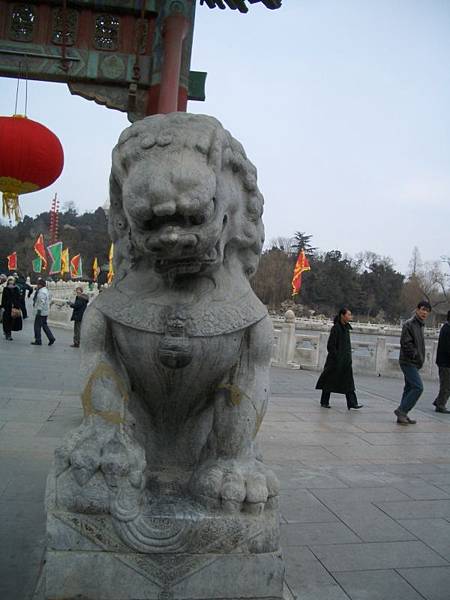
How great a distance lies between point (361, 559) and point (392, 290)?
46.6 m

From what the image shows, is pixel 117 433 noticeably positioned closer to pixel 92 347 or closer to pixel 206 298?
pixel 92 347

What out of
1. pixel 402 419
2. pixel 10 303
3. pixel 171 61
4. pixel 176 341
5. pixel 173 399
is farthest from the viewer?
pixel 10 303

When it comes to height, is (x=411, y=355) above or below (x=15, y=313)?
above

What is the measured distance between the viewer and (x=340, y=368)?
6730mm

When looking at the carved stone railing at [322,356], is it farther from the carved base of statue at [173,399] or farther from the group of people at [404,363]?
the carved base of statue at [173,399]

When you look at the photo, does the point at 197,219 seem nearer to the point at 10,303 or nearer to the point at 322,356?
the point at 322,356

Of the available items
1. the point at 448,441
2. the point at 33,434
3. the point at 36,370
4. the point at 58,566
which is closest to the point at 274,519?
the point at 58,566

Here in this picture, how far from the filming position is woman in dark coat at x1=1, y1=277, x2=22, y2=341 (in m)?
10.4

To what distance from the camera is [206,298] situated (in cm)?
192

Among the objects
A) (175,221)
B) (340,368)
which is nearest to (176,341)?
(175,221)

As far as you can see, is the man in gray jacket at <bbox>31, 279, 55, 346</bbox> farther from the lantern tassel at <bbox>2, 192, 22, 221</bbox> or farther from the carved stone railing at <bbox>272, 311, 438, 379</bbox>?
the lantern tassel at <bbox>2, 192, 22, 221</bbox>

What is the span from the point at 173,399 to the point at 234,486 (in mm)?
402

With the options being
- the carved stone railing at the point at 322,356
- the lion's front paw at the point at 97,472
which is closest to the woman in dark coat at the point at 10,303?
the carved stone railing at the point at 322,356

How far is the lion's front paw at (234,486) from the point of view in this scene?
68.3 inches
